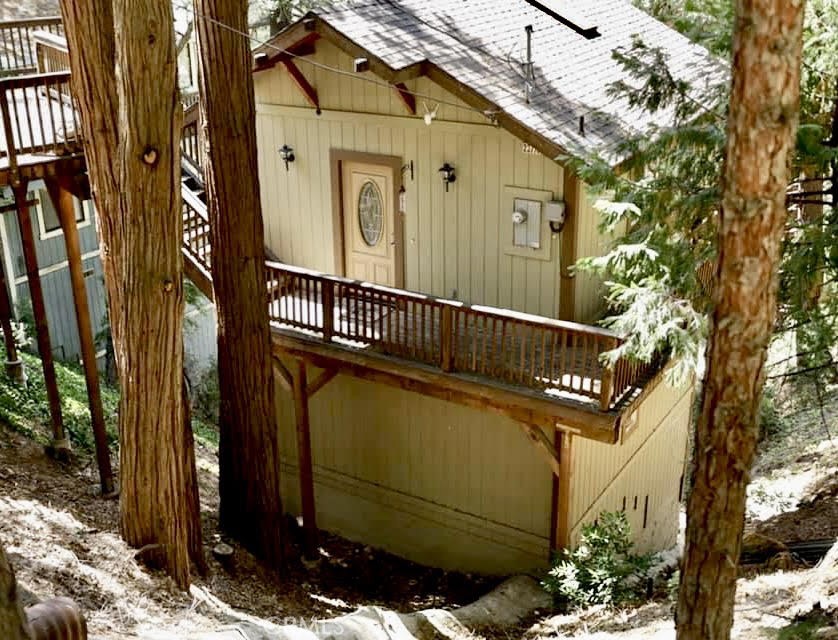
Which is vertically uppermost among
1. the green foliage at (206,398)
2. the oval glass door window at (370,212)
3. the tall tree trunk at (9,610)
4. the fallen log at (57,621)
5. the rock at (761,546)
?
the tall tree trunk at (9,610)

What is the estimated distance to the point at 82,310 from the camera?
923 centimetres

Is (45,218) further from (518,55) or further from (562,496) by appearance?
(562,496)

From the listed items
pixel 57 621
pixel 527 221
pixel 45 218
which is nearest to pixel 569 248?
pixel 527 221

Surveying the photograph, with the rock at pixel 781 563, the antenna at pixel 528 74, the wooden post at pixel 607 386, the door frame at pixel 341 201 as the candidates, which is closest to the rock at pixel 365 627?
the wooden post at pixel 607 386

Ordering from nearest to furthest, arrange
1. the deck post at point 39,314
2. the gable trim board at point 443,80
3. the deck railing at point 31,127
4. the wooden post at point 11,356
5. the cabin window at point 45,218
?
the deck railing at point 31,127 < the gable trim board at point 443,80 < the deck post at point 39,314 < the wooden post at point 11,356 < the cabin window at point 45,218

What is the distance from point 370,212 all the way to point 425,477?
3544 millimetres

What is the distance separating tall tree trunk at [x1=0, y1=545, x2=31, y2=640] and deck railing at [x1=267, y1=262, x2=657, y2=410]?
5.63 m

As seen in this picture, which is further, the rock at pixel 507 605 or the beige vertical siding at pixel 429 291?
the beige vertical siding at pixel 429 291

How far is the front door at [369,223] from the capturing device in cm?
1055

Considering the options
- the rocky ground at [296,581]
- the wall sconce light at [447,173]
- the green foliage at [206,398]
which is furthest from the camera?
the green foliage at [206,398]

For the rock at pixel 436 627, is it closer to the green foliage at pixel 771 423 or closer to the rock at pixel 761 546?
the rock at pixel 761 546

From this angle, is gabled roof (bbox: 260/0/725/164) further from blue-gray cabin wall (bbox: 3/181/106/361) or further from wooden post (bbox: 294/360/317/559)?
blue-gray cabin wall (bbox: 3/181/106/361)

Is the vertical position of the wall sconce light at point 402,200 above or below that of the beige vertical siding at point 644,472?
above

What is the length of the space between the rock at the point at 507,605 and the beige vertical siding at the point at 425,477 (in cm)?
43
